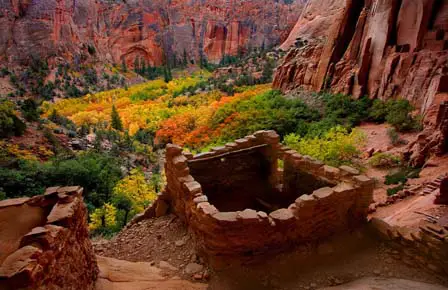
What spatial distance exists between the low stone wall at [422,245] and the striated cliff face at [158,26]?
62242 mm

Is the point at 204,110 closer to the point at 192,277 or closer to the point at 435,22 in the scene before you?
the point at 435,22

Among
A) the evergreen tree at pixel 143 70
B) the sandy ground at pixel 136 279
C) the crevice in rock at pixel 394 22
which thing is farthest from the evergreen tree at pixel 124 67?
the sandy ground at pixel 136 279

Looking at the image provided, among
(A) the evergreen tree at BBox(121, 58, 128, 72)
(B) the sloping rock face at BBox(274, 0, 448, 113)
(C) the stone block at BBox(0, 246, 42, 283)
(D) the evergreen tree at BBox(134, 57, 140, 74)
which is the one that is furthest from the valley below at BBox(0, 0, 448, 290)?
(D) the evergreen tree at BBox(134, 57, 140, 74)

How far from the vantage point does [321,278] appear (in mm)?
5863

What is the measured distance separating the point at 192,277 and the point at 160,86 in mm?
53187

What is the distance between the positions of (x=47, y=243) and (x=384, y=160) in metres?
15.5

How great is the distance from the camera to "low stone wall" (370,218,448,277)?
602 cm

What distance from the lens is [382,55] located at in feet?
74.2

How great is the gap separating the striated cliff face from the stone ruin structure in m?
58.0

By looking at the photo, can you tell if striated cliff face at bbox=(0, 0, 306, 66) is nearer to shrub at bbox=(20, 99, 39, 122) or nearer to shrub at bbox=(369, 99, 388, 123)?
shrub at bbox=(20, 99, 39, 122)

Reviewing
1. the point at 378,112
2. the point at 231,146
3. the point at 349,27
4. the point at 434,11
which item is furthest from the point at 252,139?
the point at 349,27

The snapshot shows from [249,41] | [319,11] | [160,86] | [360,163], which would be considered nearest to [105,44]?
[160,86]

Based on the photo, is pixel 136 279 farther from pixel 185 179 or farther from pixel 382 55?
pixel 382 55

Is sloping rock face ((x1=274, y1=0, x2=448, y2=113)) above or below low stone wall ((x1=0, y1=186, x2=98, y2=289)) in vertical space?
above
